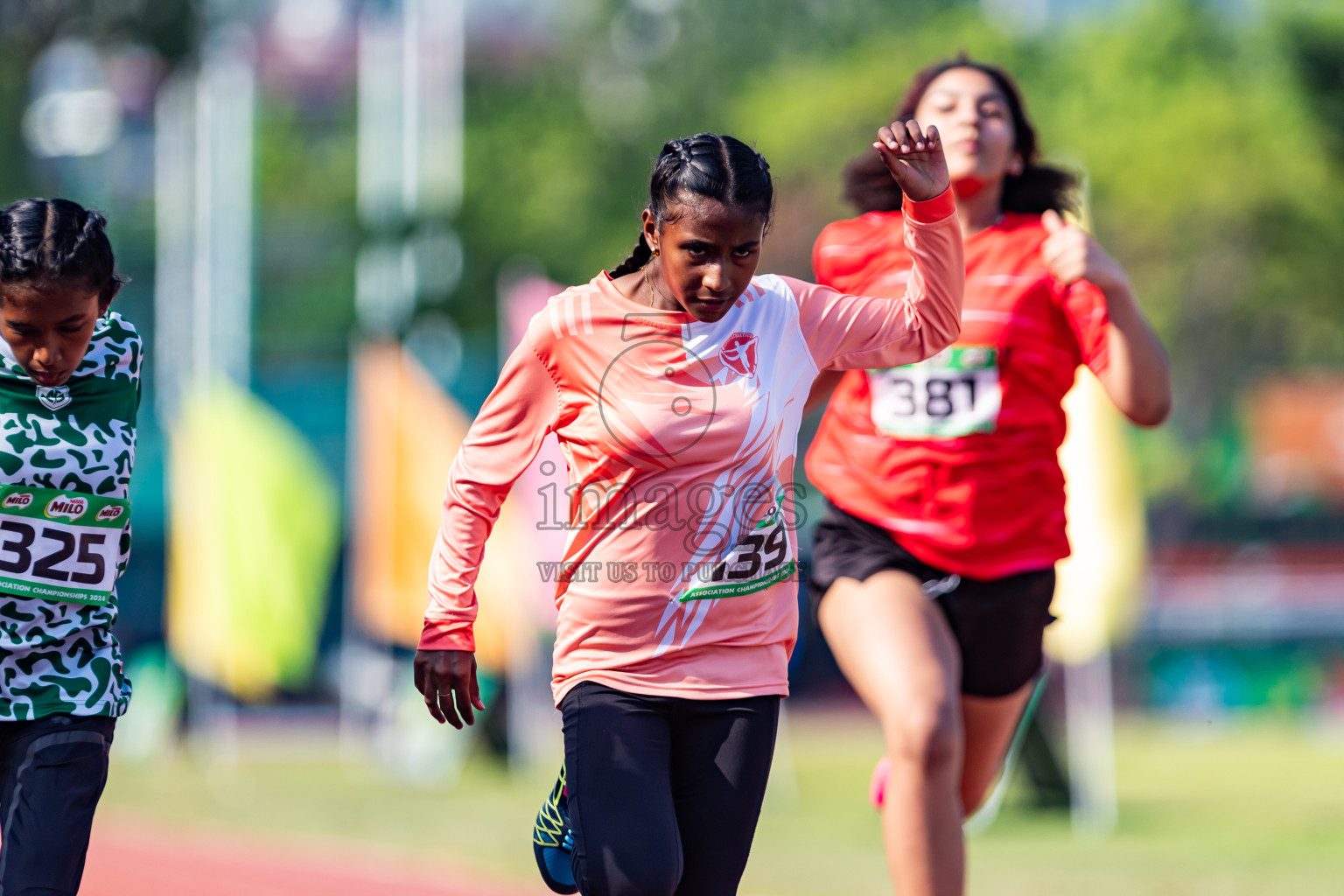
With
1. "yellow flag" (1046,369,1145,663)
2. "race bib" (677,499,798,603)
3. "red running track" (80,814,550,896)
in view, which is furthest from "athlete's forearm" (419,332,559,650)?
"yellow flag" (1046,369,1145,663)

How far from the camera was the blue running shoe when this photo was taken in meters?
3.53

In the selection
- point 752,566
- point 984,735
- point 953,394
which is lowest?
point 984,735

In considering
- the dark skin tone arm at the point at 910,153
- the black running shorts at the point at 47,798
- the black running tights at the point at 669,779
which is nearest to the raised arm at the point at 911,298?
the dark skin tone arm at the point at 910,153

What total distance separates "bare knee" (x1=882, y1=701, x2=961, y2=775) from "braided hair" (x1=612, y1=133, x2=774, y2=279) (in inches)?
52.3

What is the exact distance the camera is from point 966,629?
4.45 meters

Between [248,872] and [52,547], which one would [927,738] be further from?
[248,872]

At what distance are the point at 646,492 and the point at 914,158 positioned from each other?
890mm

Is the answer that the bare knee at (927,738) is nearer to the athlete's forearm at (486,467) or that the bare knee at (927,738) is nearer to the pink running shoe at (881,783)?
the pink running shoe at (881,783)

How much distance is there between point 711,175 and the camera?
3344mm

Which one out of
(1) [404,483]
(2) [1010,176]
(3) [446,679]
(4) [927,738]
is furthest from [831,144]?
(3) [446,679]

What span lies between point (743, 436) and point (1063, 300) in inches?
54.4

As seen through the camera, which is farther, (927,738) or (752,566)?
(927,738)

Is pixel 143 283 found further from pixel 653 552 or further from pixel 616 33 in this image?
pixel 653 552

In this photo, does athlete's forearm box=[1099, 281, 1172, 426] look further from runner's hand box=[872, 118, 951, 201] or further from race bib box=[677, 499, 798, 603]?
race bib box=[677, 499, 798, 603]
